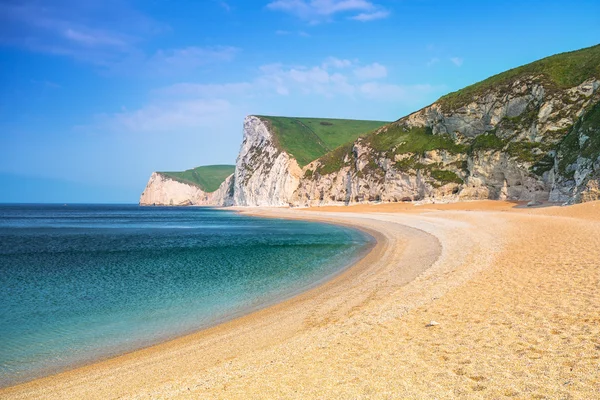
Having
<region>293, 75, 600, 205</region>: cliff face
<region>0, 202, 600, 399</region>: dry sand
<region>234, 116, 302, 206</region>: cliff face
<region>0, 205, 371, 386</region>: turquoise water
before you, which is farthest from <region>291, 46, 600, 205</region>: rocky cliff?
<region>0, 202, 600, 399</region>: dry sand

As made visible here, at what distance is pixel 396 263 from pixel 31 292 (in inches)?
713

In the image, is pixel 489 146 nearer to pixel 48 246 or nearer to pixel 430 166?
pixel 430 166

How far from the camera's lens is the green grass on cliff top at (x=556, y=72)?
2458 inches

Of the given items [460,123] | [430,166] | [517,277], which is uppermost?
[460,123]

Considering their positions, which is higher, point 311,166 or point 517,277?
point 311,166

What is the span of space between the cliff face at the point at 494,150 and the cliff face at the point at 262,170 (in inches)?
1345

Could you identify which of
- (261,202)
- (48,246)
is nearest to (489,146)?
(48,246)

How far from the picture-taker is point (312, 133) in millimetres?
167500

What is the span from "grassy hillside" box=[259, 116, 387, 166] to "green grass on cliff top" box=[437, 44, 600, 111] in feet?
175

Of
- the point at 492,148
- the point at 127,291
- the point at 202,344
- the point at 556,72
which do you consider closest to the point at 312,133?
the point at 492,148

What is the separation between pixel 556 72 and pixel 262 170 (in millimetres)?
97808

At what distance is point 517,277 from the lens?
45.5 feet

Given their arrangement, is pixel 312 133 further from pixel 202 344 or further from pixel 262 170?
pixel 202 344

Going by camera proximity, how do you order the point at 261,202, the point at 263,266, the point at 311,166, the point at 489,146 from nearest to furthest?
1. the point at 263,266
2. the point at 489,146
3. the point at 311,166
4. the point at 261,202
